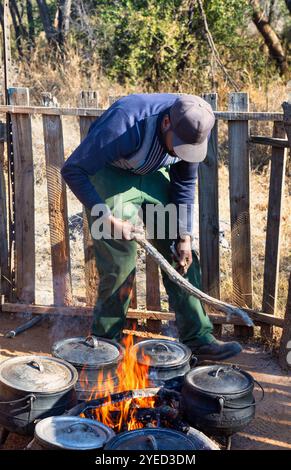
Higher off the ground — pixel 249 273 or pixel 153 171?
pixel 153 171

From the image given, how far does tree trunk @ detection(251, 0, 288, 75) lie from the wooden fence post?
8.33 m

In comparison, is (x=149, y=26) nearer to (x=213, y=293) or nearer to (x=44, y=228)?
(x=44, y=228)

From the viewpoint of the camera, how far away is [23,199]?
5383 mm

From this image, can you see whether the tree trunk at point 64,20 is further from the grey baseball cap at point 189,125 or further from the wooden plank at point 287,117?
the grey baseball cap at point 189,125

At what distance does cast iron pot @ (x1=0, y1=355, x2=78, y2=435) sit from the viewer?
3410mm

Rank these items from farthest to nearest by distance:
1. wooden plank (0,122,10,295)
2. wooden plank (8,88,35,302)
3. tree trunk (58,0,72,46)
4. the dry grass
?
tree trunk (58,0,72,46)
the dry grass
wooden plank (0,122,10,295)
wooden plank (8,88,35,302)

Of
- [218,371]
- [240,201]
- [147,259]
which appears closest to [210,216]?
[240,201]

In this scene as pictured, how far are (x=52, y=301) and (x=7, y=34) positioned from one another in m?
2.40

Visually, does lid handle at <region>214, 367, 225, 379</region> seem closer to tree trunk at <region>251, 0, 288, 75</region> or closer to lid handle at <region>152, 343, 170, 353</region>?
lid handle at <region>152, 343, 170, 353</region>

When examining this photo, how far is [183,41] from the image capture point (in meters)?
11.2

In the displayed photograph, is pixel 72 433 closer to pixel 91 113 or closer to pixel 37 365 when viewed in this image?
pixel 37 365

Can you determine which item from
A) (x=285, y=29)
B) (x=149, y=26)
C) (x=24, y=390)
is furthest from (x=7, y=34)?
(x=285, y=29)

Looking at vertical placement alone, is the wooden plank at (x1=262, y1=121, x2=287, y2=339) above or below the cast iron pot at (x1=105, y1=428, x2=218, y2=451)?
above

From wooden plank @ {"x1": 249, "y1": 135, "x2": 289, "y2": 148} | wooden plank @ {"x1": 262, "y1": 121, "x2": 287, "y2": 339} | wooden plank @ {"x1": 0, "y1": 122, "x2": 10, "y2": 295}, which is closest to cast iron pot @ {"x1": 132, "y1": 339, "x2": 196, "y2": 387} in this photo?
wooden plank @ {"x1": 262, "y1": 121, "x2": 287, "y2": 339}
